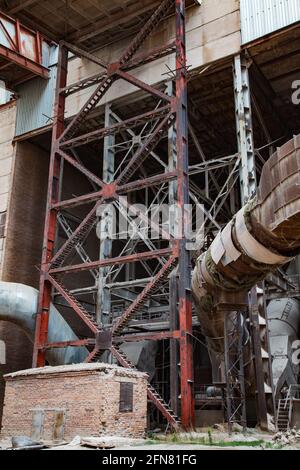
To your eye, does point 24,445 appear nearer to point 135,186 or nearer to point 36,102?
point 135,186

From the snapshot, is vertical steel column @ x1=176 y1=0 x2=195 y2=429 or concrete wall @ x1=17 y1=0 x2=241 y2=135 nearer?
vertical steel column @ x1=176 y1=0 x2=195 y2=429

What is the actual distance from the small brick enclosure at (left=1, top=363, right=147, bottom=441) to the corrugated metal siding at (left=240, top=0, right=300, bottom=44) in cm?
1110

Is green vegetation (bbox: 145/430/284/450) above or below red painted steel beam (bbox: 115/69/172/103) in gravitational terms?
below

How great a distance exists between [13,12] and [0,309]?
1022 cm

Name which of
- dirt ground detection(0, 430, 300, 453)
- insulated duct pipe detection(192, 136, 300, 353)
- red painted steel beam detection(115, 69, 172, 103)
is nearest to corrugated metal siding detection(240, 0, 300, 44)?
red painted steel beam detection(115, 69, 172, 103)

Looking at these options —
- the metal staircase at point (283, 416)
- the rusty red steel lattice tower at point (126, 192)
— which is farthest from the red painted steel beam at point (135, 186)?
the metal staircase at point (283, 416)

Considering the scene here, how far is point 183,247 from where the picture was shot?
14.1 m

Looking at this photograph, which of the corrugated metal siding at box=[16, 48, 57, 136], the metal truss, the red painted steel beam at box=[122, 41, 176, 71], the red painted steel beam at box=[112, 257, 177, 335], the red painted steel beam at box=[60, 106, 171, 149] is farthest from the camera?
the corrugated metal siding at box=[16, 48, 57, 136]

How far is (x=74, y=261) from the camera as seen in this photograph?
2381 cm

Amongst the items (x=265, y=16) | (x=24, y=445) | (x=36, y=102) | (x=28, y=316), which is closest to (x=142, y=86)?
(x=265, y=16)

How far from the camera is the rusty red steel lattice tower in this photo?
1355 cm

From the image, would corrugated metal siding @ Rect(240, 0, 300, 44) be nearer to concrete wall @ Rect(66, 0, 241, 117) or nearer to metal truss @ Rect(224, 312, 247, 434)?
concrete wall @ Rect(66, 0, 241, 117)

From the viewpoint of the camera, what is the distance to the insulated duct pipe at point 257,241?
24.9 feet

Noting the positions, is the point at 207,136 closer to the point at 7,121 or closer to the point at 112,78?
the point at 112,78
